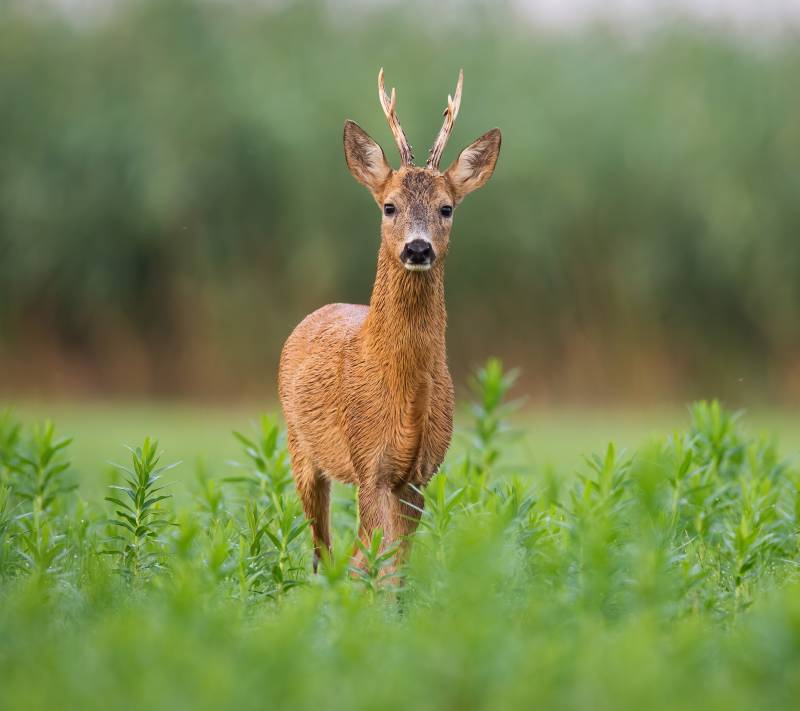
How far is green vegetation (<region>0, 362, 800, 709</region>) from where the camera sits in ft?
13.3

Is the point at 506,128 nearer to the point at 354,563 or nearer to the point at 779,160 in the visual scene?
the point at 779,160

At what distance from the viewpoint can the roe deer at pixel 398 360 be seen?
6.48 m

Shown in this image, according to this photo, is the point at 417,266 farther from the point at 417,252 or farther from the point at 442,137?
the point at 442,137

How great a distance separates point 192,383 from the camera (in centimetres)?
2291

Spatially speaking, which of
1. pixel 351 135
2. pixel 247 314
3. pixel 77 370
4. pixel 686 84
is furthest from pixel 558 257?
pixel 351 135

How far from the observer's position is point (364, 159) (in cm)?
709

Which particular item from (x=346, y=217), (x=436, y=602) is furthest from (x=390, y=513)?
(x=346, y=217)

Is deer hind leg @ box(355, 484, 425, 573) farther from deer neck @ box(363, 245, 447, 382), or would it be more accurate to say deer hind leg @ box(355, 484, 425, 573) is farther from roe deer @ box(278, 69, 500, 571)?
deer neck @ box(363, 245, 447, 382)

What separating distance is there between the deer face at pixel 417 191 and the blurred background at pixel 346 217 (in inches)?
566

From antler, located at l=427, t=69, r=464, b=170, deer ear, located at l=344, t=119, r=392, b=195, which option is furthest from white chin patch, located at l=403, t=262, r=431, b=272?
deer ear, located at l=344, t=119, r=392, b=195

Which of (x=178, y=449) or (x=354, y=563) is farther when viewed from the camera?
(x=178, y=449)

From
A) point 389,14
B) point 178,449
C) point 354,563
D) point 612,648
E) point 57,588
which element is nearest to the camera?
point 612,648

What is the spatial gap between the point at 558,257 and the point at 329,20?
20.5ft

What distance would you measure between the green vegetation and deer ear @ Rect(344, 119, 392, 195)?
5.14 feet
